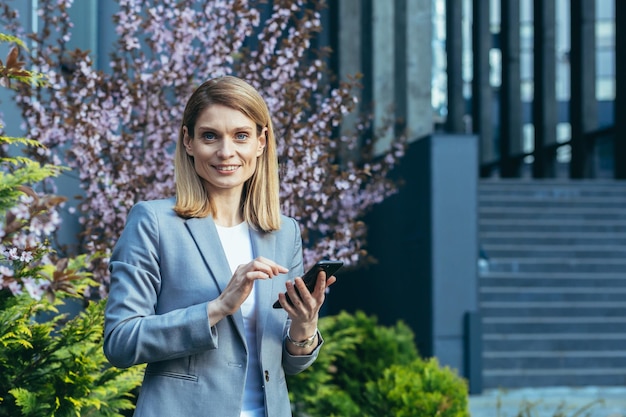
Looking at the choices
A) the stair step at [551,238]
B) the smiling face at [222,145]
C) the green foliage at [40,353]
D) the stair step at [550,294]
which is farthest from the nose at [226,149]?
the stair step at [551,238]

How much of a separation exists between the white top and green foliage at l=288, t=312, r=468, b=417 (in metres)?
3.49

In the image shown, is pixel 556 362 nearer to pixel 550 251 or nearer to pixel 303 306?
pixel 550 251

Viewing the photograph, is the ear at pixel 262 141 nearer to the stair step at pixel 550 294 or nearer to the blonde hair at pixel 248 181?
the blonde hair at pixel 248 181

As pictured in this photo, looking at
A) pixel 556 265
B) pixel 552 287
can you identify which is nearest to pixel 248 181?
pixel 552 287

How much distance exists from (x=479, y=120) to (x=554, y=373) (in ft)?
52.4

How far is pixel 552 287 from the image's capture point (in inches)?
472

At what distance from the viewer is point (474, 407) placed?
9.30 m

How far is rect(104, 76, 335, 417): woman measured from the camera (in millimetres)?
2693

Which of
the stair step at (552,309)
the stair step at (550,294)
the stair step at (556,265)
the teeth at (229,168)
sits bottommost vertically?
the stair step at (552,309)

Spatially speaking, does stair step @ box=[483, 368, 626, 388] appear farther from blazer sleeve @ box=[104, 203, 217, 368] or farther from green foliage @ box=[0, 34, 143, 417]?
blazer sleeve @ box=[104, 203, 217, 368]

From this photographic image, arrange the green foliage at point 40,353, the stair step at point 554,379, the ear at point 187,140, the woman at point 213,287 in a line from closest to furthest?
the woman at point 213,287, the ear at point 187,140, the green foliage at point 40,353, the stair step at point 554,379

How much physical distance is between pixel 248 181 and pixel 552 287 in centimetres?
947

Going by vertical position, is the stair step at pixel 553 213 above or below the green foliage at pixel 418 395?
above

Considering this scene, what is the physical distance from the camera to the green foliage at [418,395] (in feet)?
20.4
